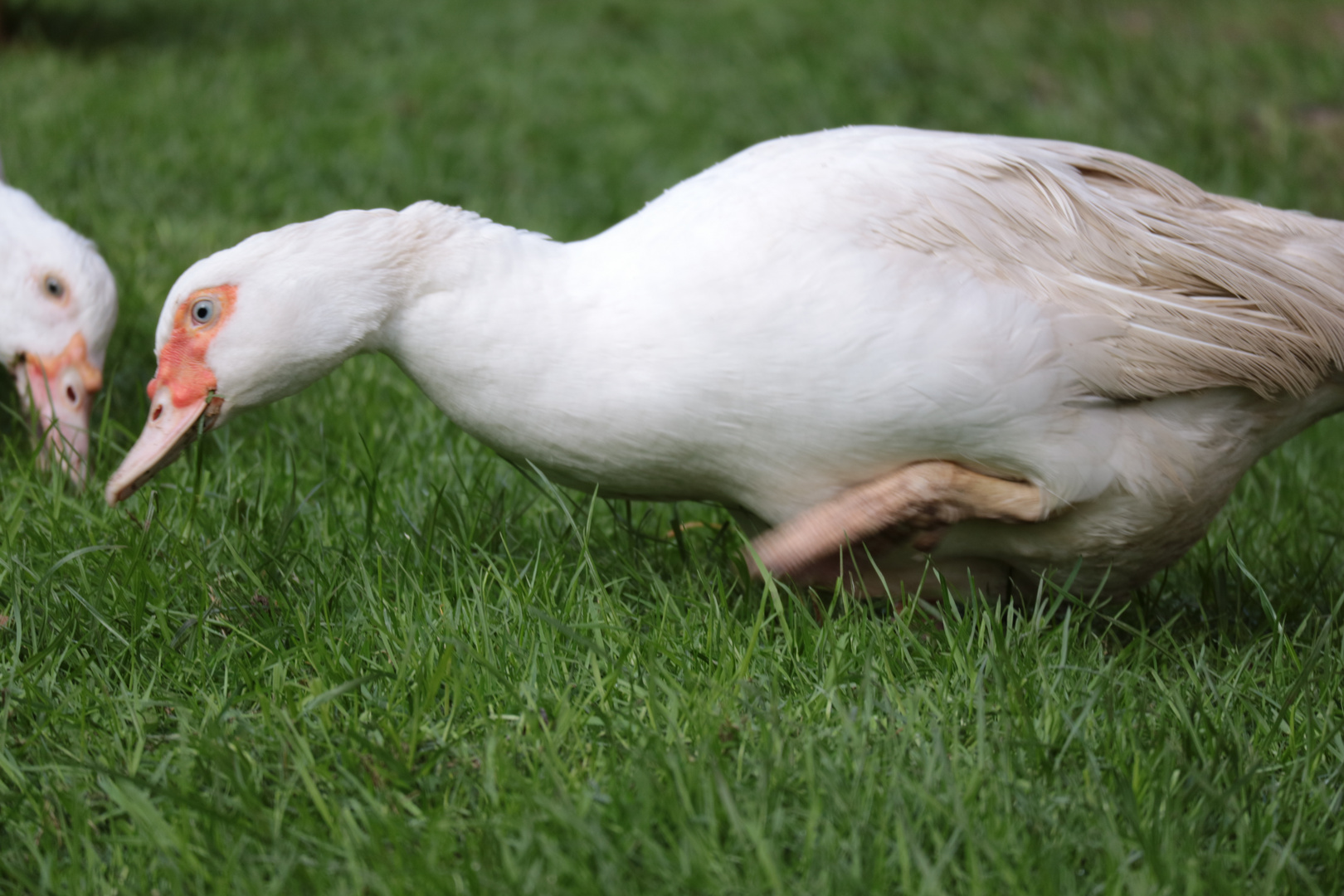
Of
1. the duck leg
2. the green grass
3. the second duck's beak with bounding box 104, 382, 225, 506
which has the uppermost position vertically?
the second duck's beak with bounding box 104, 382, 225, 506

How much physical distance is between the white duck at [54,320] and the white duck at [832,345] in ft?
3.50

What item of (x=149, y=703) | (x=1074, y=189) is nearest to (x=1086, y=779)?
(x=1074, y=189)

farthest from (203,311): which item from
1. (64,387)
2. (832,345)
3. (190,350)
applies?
(64,387)

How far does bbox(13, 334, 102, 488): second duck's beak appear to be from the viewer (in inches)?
131

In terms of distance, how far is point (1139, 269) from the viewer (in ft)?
7.98

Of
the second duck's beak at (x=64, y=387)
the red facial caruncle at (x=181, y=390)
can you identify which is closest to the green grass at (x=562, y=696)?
the second duck's beak at (x=64, y=387)

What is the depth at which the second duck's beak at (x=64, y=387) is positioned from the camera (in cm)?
332

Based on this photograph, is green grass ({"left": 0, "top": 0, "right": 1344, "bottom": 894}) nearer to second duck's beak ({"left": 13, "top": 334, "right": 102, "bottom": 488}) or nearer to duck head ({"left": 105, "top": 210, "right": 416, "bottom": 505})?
second duck's beak ({"left": 13, "top": 334, "right": 102, "bottom": 488})

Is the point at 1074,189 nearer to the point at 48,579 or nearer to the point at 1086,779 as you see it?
the point at 1086,779

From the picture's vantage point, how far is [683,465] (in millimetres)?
2381

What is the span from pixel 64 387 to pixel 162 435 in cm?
116

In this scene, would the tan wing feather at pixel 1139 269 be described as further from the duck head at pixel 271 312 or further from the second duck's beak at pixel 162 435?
the second duck's beak at pixel 162 435

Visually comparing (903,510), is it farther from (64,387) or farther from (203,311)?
(64,387)

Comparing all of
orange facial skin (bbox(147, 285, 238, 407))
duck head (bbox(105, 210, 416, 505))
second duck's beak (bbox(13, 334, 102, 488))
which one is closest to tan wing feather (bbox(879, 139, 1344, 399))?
duck head (bbox(105, 210, 416, 505))
